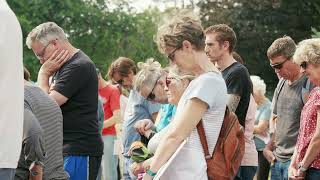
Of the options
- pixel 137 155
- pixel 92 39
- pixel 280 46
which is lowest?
pixel 92 39

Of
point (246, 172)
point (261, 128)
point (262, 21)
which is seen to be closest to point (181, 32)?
point (246, 172)

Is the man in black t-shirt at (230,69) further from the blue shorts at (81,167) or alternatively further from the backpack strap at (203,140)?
the backpack strap at (203,140)

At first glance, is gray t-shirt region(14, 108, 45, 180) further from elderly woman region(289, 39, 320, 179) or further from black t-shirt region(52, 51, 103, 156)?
elderly woman region(289, 39, 320, 179)

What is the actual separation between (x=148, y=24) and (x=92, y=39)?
4.85m

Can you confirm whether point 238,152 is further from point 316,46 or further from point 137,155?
point 316,46

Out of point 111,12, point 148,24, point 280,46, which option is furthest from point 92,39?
point 280,46

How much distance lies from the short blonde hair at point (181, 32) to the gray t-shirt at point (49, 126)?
3.41 feet

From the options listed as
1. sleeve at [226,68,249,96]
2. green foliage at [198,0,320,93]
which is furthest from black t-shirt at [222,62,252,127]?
green foliage at [198,0,320,93]

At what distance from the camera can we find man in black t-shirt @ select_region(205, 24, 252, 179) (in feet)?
19.2

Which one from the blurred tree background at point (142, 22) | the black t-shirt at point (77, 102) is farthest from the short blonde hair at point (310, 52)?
the blurred tree background at point (142, 22)

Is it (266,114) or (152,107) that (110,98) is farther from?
(152,107)

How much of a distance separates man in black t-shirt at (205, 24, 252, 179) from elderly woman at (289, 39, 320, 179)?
0.51m

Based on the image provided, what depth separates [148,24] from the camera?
40688 mm

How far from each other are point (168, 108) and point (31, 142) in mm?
1140
